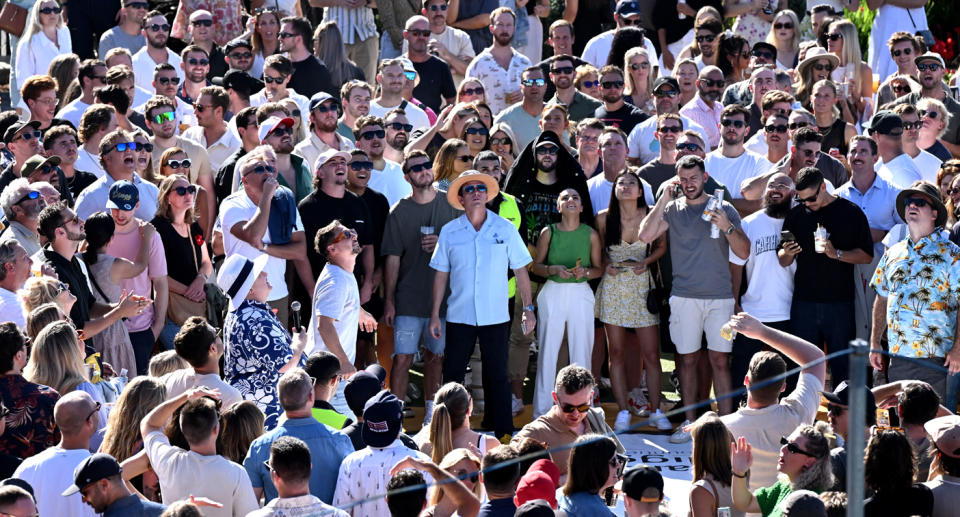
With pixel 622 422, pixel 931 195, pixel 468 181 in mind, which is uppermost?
pixel 468 181

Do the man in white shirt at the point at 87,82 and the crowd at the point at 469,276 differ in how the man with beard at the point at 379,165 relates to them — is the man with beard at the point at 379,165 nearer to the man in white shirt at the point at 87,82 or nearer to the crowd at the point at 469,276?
the crowd at the point at 469,276

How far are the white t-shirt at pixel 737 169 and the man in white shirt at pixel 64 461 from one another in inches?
228

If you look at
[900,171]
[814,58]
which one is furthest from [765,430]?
[814,58]

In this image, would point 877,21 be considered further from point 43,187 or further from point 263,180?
point 43,187

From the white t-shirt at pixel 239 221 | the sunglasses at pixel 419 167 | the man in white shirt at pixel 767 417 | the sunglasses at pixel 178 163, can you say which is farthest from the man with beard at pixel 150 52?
the man in white shirt at pixel 767 417

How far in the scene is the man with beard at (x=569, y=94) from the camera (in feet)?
38.3

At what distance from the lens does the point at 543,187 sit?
10086 millimetres

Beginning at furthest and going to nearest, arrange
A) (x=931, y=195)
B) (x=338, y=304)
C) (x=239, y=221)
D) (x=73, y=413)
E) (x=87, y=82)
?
(x=87, y=82), (x=239, y=221), (x=931, y=195), (x=338, y=304), (x=73, y=413)

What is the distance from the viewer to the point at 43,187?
8.68 meters

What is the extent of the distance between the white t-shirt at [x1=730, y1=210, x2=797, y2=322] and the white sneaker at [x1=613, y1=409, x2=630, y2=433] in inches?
44.0

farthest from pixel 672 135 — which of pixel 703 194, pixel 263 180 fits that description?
pixel 263 180

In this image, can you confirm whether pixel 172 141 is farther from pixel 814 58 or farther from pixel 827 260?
pixel 814 58

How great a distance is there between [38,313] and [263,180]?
247 centimetres

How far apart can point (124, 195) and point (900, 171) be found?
5440mm
